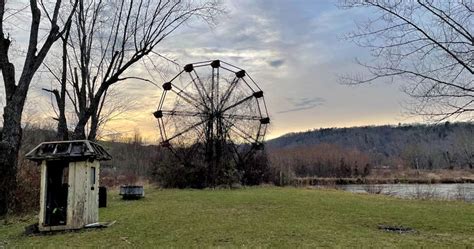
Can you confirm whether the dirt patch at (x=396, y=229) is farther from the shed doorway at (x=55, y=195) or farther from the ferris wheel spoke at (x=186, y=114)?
the ferris wheel spoke at (x=186, y=114)

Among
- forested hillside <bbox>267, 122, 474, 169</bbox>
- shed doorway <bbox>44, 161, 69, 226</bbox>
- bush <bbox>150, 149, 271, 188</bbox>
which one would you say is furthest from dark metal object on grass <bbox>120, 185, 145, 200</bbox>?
forested hillside <bbox>267, 122, 474, 169</bbox>

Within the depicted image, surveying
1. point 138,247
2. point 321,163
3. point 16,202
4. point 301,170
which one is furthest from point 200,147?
point 321,163

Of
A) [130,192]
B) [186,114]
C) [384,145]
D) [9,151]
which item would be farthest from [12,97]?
[384,145]

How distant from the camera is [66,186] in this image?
9.15 meters

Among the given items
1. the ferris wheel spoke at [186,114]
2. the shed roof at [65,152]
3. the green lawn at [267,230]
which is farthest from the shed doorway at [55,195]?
the ferris wheel spoke at [186,114]

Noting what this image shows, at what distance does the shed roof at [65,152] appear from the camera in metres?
8.92

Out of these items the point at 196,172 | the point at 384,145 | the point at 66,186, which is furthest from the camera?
the point at 384,145

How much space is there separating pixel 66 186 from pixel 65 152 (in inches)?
30.0

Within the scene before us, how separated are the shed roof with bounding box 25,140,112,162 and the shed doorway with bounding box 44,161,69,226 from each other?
0.95ft

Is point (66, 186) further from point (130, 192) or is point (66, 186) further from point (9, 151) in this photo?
point (130, 192)

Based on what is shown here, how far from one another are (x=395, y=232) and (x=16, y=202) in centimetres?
1003

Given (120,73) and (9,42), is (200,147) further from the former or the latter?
(9,42)

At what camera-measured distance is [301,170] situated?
70.6 metres

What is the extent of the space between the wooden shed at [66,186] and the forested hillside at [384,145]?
68.2 meters
